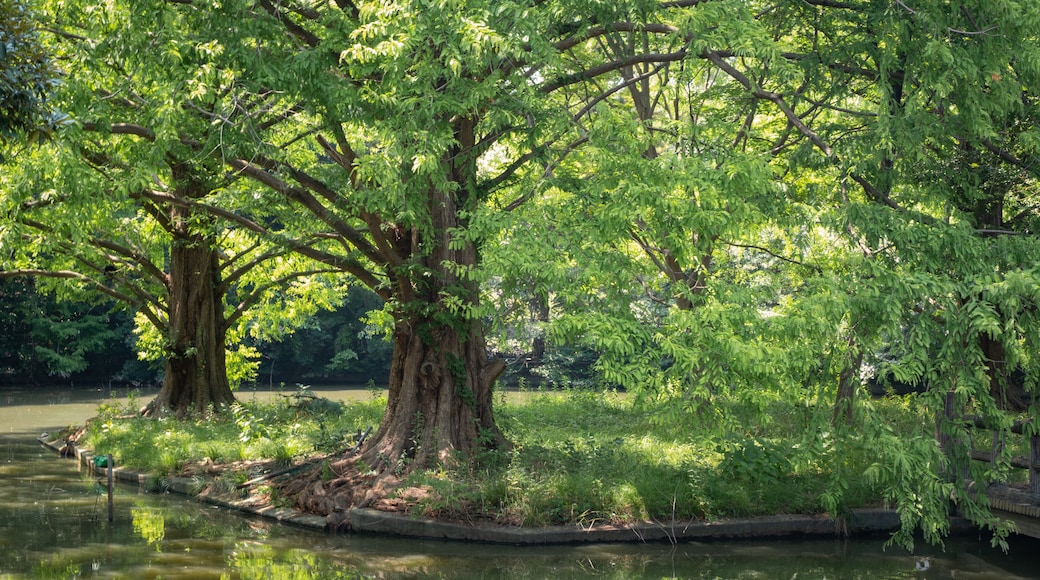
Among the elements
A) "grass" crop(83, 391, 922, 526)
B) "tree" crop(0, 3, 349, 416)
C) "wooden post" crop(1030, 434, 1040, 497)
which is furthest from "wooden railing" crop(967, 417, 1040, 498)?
"tree" crop(0, 3, 349, 416)

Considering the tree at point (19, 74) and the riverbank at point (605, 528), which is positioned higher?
the tree at point (19, 74)

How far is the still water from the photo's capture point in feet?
34.8

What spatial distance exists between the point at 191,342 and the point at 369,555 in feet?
37.2

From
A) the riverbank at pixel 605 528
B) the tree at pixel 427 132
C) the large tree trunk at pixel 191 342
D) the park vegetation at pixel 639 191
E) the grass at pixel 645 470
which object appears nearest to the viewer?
the park vegetation at pixel 639 191

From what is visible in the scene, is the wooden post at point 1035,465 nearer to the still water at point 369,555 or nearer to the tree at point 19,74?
the still water at point 369,555

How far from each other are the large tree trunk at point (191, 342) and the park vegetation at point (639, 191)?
696 centimetres

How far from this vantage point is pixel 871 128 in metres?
11.2

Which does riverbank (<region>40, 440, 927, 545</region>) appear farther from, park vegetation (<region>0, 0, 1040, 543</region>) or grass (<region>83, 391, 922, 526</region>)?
park vegetation (<region>0, 0, 1040, 543</region>)

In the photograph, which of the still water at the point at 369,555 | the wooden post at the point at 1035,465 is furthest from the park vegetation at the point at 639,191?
the still water at the point at 369,555

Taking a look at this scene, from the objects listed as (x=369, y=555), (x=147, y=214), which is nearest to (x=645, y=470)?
(x=369, y=555)

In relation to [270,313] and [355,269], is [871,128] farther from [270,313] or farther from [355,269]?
[270,313]

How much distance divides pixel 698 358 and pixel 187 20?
7168mm

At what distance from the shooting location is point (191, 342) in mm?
21391

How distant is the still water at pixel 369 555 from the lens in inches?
418
